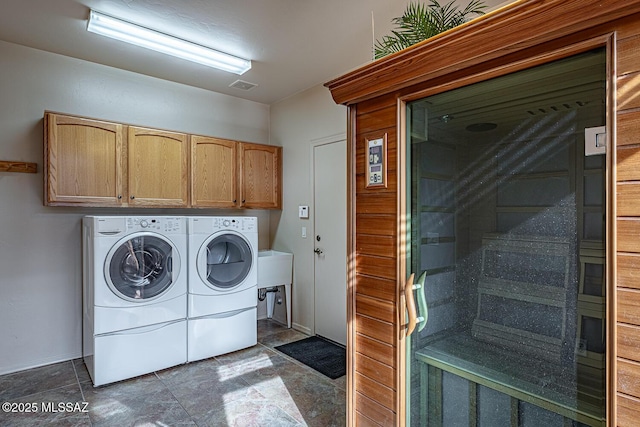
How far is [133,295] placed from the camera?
9.21 feet

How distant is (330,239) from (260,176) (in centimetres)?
110

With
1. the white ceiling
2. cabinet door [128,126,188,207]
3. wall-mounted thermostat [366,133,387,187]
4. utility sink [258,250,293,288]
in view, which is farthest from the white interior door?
wall-mounted thermostat [366,133,387,187]

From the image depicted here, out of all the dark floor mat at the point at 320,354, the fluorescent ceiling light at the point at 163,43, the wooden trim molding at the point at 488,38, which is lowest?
the dark floor mat at the point at 320,354

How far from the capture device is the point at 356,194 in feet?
5.63

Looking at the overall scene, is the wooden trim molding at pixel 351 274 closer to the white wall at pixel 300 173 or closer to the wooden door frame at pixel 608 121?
the wooden door frame at pixel 608 121

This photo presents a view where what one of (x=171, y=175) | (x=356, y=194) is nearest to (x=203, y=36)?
(x=171, y=175)

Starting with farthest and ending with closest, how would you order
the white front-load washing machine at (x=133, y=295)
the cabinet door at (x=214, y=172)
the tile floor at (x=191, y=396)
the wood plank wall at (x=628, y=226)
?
the cabinet door at (x=214, y=172), the white front-load washing machine at (x=133, y=295), the tile floor at (x=191, y=396), the wood plank wall at (x=628, y=226)

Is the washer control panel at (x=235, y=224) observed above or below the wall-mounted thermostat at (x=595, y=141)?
below

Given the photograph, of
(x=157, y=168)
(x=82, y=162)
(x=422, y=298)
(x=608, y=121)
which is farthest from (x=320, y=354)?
(x=608, y=121)

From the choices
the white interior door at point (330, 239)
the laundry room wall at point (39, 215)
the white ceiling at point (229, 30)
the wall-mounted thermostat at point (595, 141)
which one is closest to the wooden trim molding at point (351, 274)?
→ the wall-mounted thermostat at point (595, 141)

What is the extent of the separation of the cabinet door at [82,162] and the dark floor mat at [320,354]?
2080mm

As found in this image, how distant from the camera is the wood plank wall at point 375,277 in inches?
61.1

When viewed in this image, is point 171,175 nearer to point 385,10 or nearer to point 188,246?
point 188,246

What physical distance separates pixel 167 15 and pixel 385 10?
4.85 ft
